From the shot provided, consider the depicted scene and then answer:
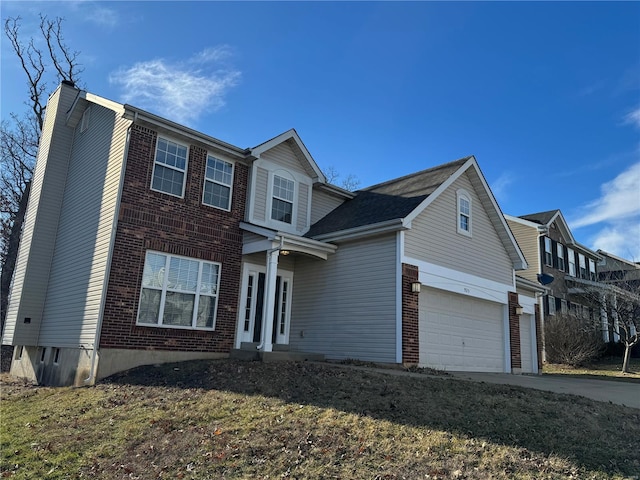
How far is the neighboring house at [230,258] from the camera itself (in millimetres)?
11547

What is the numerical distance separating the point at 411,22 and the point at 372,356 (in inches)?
326

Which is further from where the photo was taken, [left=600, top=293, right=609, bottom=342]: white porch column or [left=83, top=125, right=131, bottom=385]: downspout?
[left=600, top=293, right=609, bottom=342]: white porch column

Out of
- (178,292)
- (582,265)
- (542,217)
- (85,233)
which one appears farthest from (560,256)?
(85,233)

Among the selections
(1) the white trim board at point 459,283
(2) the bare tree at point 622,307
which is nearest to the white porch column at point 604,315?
(2) the bare tree at point 622,307

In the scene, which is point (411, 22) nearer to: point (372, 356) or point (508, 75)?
point (508, 75)

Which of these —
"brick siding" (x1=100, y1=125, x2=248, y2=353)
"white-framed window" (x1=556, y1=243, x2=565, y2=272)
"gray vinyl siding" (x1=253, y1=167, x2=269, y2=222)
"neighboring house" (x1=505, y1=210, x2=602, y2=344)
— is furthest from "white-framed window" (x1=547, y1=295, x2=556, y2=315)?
"brick siding" (x1=100, y1=125, x2=248, y2=353)

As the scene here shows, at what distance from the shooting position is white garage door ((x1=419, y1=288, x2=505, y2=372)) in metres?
13.2

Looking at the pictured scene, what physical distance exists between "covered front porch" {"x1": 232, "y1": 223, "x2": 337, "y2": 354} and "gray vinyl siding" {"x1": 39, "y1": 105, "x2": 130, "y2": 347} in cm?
344

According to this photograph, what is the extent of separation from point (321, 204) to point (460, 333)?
585 cm

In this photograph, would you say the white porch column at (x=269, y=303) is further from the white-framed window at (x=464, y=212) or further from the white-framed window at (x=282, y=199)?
the white-framed window at (x=464, y=212)

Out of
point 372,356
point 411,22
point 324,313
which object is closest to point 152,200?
point 324,313

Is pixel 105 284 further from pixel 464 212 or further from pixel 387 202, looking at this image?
pixel 464 212

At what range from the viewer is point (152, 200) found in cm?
1192

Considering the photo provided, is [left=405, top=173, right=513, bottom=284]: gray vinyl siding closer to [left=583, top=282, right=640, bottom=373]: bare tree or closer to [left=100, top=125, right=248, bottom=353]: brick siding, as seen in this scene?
[left=100, top=125, right=248, bottom=353]: brick siding
